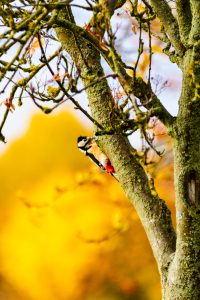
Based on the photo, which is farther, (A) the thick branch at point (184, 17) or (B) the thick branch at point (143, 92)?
(A) the thick branch at point (184, 17)

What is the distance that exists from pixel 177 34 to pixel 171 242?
1.18 metres

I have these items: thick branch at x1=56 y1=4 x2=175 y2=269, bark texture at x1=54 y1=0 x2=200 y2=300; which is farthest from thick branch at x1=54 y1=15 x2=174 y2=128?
thick branch at x1=56 y1=4 x2=175 y2=269

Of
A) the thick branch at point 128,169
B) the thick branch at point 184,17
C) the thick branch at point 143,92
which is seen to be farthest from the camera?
the thick branch at point 128,169

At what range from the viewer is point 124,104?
3.41 metres

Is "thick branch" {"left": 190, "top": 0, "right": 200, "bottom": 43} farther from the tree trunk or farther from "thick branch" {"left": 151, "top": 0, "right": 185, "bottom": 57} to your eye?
"thick branch" {"left": 151, "top": 0, "right": 185, "bottom": 57}

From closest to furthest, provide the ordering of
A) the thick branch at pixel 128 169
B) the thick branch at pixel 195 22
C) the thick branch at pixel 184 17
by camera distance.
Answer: the thick branch at pixel 195 22, the thick branch at pixel 184 17, the thick branch at pixel 128 169

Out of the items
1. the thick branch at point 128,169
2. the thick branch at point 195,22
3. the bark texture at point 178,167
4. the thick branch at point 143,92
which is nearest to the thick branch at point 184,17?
the bark texture at point 178,167

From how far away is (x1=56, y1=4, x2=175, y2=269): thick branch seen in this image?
329 centimetres

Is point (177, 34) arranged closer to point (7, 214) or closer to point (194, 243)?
point (194, 243)

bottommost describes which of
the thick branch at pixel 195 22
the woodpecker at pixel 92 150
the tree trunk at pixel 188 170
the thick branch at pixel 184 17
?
the tree trunk at pixel 188 170

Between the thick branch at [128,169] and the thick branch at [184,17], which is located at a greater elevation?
the thick branch at [184,17]

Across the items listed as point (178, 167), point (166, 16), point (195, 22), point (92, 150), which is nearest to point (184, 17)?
point (166, 16)

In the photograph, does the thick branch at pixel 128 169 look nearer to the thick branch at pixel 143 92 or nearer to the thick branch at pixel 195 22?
the thick branch at pixel 143 92

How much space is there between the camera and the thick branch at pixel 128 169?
3289 mm
